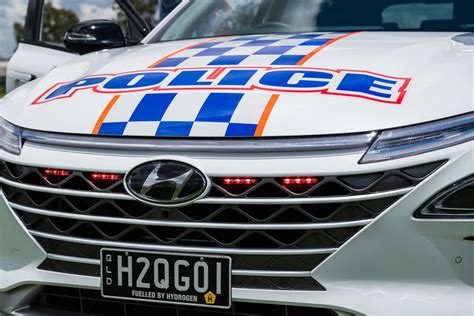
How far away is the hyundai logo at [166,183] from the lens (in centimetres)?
226

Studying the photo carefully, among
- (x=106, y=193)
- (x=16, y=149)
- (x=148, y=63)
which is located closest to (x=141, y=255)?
(x=106, y=193)

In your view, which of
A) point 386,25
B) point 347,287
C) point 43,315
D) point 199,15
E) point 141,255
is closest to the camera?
point 347,287

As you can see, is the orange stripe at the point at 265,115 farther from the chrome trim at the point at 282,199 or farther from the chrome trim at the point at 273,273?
the chrome trim at the point at 273,273

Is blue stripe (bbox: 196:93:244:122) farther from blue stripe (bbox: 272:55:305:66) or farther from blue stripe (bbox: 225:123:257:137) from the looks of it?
blue stripe (bbox: 272:55:305:66)

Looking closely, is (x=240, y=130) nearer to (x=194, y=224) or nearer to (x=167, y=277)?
(x=194, y=224)

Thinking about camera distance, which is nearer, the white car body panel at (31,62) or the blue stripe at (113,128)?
the blue stripe at (113,128)

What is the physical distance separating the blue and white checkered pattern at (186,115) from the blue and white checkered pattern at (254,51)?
0.99 feet

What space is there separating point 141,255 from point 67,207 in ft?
0.98

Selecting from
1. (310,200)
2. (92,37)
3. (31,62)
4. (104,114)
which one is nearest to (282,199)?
(310,200)

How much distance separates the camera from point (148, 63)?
9.56ft

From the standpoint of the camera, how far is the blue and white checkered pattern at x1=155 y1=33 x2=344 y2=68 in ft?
9.00

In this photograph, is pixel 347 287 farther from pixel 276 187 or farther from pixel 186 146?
pixel 186 146

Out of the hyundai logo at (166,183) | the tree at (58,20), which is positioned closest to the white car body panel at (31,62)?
the hyundai logo at (166,183)

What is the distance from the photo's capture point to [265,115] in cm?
233
